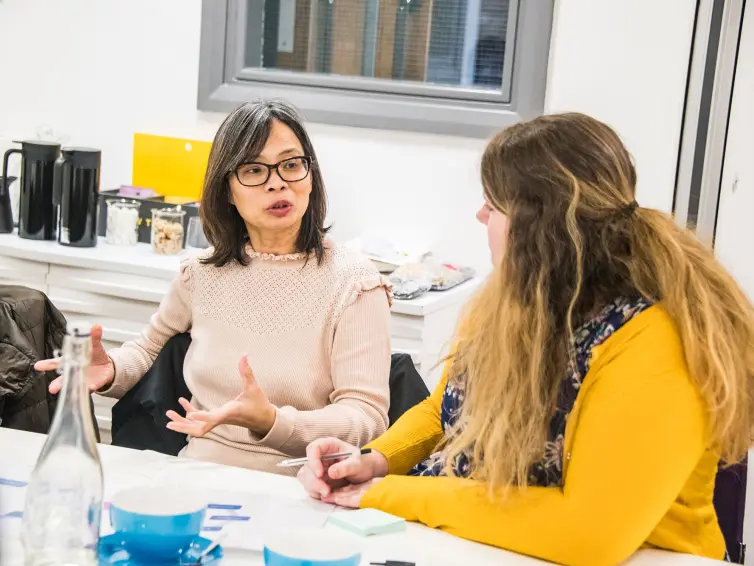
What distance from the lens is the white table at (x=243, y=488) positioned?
1.32 meters

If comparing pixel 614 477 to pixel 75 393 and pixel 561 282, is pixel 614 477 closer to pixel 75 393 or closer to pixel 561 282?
pixel 561 282

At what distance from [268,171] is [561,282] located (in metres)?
0.84

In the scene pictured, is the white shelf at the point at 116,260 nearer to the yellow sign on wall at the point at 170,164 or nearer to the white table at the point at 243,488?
the yellow sign on wall at the point at 170,164

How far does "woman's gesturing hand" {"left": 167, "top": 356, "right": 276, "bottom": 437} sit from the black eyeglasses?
1.59 ft

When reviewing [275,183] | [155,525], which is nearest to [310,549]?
[155,525]

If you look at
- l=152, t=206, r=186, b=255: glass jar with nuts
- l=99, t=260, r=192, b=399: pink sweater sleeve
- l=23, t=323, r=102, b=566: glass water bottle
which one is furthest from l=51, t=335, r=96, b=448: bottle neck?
l=152, t=206, r=186, b=255: glass jar with nuts

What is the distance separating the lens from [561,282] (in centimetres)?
143

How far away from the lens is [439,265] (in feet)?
10.1

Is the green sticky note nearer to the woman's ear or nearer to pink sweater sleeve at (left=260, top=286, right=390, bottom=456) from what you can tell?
pink sweater sleeve at (left=260, top=286, right=390, bottom=456)

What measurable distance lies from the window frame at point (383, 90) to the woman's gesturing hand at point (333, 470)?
1728mm

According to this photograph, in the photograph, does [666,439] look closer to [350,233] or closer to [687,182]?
[687,182]

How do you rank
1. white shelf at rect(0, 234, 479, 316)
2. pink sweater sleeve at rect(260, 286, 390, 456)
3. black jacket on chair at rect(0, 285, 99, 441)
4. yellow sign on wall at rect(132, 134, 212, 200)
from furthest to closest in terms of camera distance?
yellow sign on wall at rect(132, 134, 212, 200) → white shelf at rect(0, 234, 479, 316) → black jacket on chair at rect(0, 285, 99, 441) → pink sweater sleeve at rect(260, 286, 390, 456)

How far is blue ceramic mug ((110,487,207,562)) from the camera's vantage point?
122 centimetres

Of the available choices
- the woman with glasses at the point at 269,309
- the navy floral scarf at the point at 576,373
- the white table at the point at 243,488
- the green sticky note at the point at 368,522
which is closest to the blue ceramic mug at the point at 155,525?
the white table at the point at 243,488
